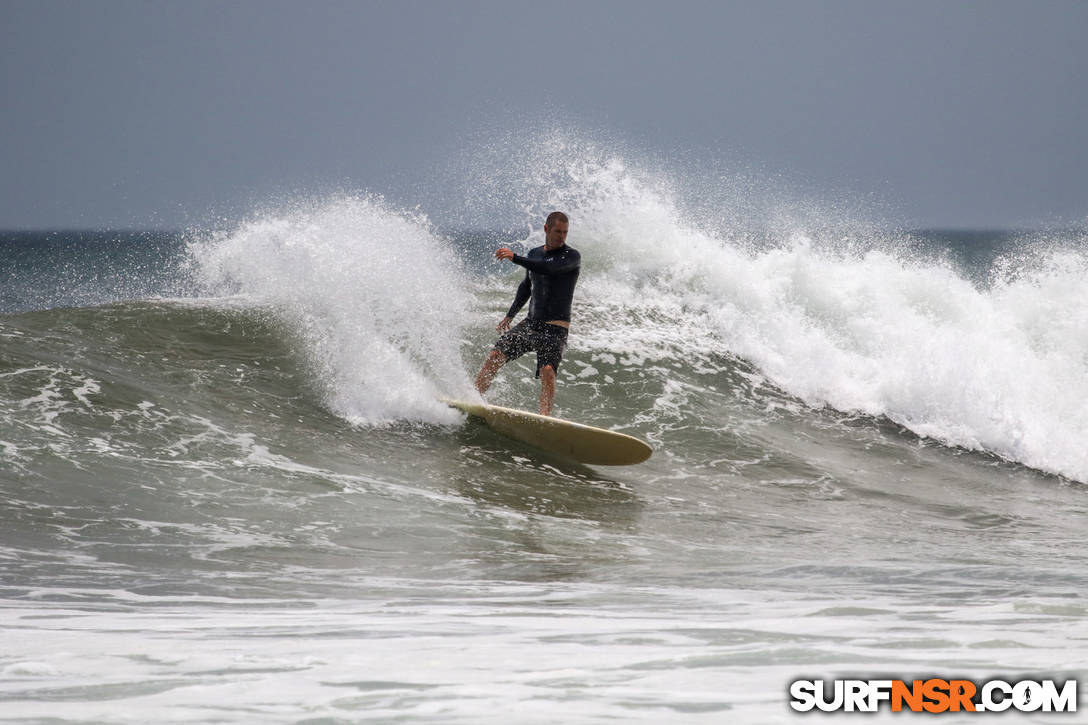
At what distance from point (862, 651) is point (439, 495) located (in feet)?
12.4

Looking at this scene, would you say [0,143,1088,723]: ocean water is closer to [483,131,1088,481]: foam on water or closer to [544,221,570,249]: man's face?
[483,131,1088,481]: foam on water

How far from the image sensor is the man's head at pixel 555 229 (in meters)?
7.98

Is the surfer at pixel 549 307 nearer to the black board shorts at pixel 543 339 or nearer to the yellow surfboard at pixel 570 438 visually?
the black board shorts at pixel 543 339

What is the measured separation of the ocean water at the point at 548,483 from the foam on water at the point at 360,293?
4cm

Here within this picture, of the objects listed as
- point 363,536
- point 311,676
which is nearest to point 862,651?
point 311,676

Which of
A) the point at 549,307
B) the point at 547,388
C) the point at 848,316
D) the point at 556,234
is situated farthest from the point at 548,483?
the point at 848,316

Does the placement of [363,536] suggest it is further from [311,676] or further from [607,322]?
[607,322]

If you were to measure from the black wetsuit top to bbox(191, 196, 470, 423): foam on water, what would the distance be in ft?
3.80

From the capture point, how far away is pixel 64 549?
501 cm

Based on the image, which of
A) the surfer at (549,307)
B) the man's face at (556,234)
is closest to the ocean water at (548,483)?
the surfer at (549,307)

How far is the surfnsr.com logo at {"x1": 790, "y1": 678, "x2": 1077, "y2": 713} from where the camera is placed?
2.75m

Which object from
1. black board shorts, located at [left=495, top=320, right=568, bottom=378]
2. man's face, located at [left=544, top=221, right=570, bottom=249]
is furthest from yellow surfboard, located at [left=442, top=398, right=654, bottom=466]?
man's face, located at [left=544, top=221, right=570, bottom=249]

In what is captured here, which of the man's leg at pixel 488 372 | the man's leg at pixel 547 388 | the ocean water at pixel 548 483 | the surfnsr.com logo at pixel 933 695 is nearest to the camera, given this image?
the surfnsr.com logo at pixel 933 695

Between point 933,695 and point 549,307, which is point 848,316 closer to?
point 549,307
